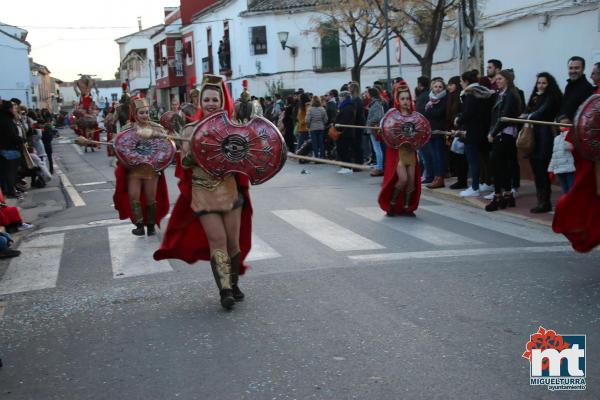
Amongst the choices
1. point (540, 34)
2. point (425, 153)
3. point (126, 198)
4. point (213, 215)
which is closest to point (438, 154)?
point (425, 153)

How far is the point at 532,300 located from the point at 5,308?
167 inches

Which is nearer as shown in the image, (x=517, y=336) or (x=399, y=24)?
(x=517, y=336)

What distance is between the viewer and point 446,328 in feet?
18.0

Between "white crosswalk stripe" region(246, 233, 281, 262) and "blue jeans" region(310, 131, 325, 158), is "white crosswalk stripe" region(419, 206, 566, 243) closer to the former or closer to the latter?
"white crosswalk stripe" region(246, 233, 281, 262)

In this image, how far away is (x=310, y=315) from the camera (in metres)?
5.93

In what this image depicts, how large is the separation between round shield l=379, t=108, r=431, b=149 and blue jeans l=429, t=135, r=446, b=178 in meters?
2.49

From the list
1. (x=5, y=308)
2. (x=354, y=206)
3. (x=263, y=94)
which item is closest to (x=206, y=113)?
(x=5, y=308)

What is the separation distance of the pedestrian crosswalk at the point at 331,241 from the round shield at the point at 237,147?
6.50 ft

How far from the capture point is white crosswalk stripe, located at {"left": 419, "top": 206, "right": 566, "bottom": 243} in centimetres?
902

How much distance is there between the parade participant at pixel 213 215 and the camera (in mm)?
6258

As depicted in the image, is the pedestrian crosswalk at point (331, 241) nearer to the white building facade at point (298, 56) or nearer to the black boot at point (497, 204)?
the black boot at point (497, 204)

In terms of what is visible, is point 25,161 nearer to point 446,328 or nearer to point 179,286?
point 179,286

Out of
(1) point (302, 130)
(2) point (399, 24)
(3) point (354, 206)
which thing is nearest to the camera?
(3) point (354, 206)

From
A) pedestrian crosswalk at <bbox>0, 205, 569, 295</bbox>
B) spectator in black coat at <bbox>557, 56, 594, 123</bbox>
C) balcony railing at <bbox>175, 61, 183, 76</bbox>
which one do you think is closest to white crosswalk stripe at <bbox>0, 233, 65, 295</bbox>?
pedestrian crosswalk at <bbox>0, 205, 569, 295</bbox>
